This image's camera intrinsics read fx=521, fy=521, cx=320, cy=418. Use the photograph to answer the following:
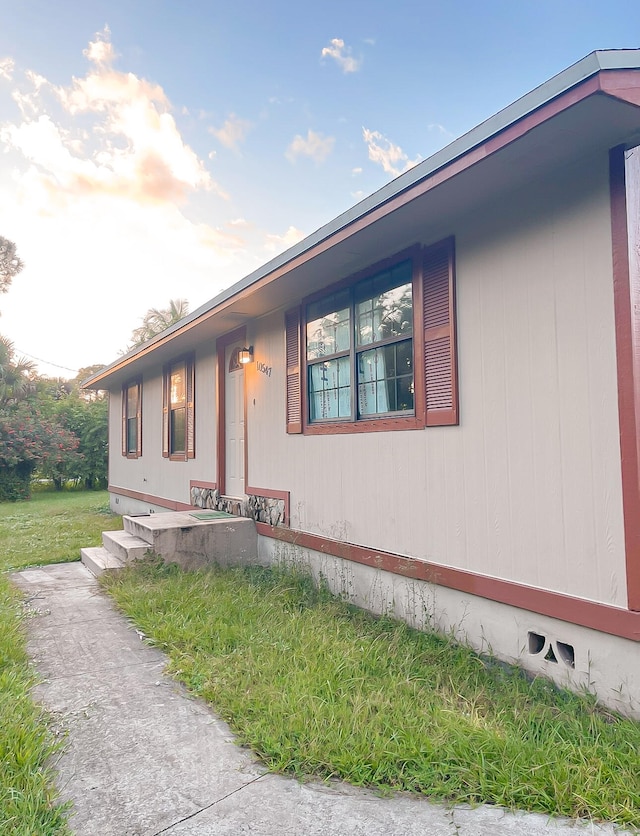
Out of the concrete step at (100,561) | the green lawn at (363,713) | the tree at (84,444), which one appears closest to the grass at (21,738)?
the green lawn at (363,713)

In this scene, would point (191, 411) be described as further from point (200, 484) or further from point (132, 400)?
point (132, 400)

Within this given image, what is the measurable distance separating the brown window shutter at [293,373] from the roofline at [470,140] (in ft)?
1.93

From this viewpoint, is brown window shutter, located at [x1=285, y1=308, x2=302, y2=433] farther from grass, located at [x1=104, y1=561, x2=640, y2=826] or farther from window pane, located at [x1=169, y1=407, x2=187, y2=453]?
window pane, located at [x1=169, y1=407, x2=187, y2=453]

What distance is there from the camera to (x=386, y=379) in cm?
408

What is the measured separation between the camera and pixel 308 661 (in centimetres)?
289

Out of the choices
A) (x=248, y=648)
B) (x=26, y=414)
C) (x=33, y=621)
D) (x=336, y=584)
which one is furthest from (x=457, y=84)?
(x=26, y=414)

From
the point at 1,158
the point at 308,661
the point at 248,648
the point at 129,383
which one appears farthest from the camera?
the point at 129,383

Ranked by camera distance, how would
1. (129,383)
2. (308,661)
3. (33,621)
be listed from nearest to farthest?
(308,661)
(33,621)
(129,383)

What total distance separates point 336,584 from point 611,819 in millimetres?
2910

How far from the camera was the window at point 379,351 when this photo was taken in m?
3.54

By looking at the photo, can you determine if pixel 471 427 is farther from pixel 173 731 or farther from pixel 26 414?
pixel 26 414

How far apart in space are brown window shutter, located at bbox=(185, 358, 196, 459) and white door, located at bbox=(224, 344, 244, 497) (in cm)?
A: 107

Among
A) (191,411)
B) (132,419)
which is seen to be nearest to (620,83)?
(191,411)

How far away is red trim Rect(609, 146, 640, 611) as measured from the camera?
245 cm
